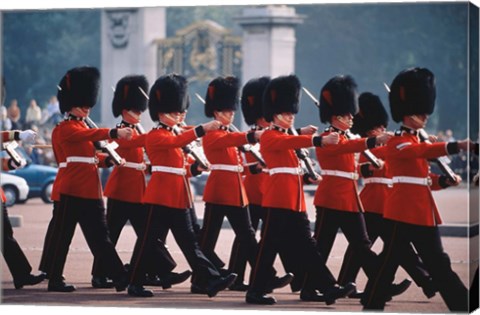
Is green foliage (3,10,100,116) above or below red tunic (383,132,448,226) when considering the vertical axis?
above

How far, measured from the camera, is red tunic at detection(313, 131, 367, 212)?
11500 millimetres

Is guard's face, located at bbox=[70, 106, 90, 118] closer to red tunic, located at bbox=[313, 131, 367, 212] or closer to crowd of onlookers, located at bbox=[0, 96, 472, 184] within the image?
red tunic, located at bbox=[313, 131, 367, 212]

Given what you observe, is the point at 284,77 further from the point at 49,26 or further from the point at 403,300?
the point at 49,26

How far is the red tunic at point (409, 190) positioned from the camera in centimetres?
1067

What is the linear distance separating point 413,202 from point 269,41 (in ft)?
41.0

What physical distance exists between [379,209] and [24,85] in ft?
27.0

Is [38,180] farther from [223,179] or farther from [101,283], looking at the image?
[223,179]

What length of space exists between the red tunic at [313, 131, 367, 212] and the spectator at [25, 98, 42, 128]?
7.19 metres

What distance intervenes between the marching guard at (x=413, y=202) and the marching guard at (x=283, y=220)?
1.63 feet

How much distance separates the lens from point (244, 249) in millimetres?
12062

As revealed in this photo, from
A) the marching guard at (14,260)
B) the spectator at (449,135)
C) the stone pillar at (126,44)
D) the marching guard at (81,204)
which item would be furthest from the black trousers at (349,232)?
the stone pillar at (126,44)

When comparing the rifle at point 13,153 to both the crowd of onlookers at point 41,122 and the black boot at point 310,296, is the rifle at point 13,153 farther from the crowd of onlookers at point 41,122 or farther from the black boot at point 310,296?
the crowd of onlookers at point 41,122

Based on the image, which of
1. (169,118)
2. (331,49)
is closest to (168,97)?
(169,118)

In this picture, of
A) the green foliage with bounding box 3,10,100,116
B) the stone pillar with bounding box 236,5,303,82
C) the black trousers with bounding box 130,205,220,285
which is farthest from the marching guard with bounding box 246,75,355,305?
the stone pillar with bounding box 236,5,303,82
